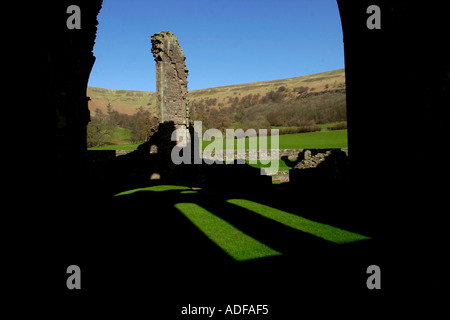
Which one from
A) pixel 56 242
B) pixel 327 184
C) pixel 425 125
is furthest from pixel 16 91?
pixel 327 184

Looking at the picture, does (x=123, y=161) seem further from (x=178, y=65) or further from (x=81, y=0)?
(x=81, y=0)

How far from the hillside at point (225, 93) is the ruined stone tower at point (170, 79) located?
63656mm

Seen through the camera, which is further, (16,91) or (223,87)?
(223,87)

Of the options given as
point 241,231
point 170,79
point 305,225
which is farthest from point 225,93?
point 241,231

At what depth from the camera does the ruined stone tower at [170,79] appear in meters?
14.5

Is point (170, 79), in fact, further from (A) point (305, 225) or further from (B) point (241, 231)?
(A) point (305, 225)

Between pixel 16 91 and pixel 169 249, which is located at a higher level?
pixel 16 91

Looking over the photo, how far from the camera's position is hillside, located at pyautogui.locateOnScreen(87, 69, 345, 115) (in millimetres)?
82688

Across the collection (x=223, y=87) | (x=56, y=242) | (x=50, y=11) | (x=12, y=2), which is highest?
(x=223, y=87)

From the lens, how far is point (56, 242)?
3.62 m

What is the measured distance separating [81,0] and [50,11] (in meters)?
1.50

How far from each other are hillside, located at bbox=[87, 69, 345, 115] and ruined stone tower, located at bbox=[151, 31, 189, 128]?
209 ft

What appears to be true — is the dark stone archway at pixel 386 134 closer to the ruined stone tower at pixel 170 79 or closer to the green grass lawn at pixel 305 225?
the green grass lawn at pixel 305 225

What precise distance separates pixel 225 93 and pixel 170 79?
288 ft
